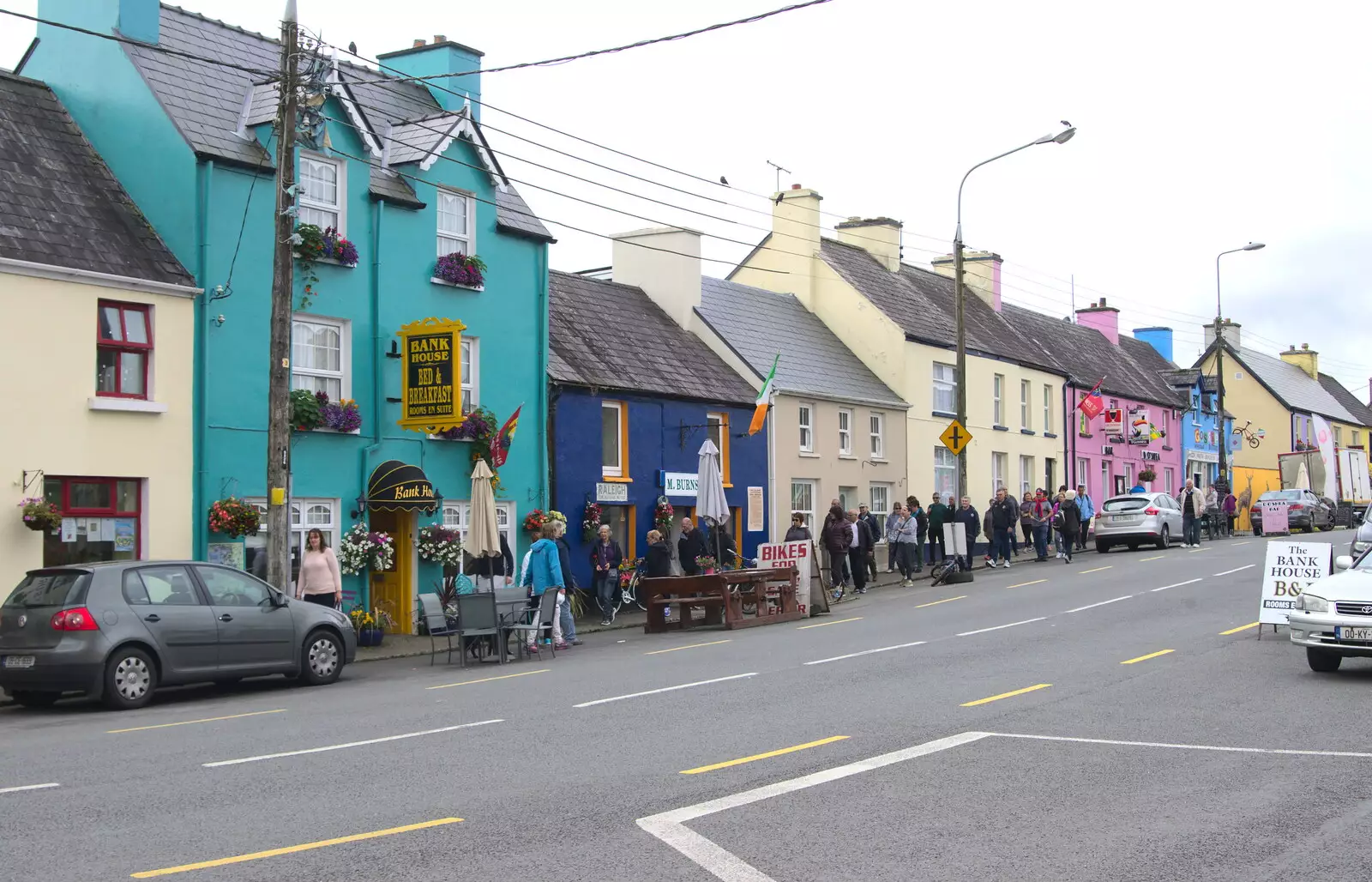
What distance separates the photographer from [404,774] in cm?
987

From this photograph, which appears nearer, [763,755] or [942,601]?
[763,755]

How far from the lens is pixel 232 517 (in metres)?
20.4

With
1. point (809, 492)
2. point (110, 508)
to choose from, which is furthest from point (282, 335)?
point (809, 492)

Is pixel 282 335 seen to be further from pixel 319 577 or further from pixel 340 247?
pixel 340 247

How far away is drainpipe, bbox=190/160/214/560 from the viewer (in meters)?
20.5

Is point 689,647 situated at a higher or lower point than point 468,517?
lower

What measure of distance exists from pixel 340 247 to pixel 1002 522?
731 inches

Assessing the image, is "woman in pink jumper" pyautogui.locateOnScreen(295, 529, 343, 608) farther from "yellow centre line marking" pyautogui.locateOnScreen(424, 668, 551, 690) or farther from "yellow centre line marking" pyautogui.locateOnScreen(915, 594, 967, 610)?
"yellow centre line marking" pyautogui.locateOnScreen(915, 594, 967, 610)

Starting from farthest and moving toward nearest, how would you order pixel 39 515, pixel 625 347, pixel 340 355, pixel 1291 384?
1. pixel 1291 384
2. pixel 625 347
3. pixel 340 355
4. pixel 39 515

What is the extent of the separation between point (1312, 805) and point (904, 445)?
31405mm

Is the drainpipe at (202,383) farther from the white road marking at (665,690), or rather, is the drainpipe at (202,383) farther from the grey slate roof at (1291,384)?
the grey slate roof at (1291,384)

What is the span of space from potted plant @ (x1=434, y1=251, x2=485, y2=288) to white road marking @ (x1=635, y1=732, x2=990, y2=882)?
15656mm

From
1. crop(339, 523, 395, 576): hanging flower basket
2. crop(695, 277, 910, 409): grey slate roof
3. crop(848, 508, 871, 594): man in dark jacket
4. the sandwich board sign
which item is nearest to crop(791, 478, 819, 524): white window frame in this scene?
crop(695, 277, 910, 409): grey slate roof

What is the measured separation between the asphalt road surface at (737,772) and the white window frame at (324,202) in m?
8.09
